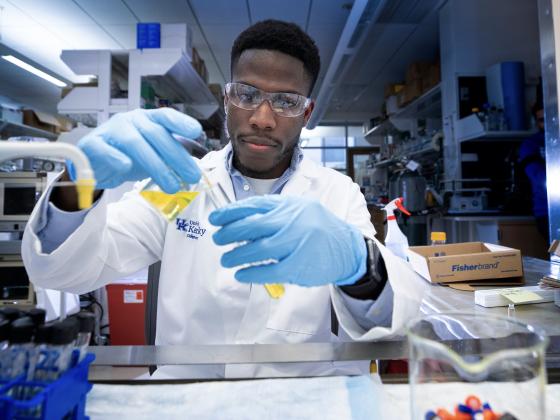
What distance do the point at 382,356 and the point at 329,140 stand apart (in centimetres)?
1132

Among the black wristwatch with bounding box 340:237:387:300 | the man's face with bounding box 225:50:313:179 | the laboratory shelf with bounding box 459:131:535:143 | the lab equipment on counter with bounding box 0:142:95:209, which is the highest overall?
the laboratory shelf with bounding box 459:131:535:143

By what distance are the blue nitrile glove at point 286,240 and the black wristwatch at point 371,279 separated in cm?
10

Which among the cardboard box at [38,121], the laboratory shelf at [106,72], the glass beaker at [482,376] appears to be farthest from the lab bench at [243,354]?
the cardboard box at [38,121]

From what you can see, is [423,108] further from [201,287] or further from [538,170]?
[201,287]

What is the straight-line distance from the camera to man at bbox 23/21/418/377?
30.9 inches

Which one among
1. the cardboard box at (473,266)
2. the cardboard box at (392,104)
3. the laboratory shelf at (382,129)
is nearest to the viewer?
the cardboard box at (473,266)

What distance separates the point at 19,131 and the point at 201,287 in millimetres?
6760

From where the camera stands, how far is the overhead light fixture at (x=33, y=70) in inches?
233

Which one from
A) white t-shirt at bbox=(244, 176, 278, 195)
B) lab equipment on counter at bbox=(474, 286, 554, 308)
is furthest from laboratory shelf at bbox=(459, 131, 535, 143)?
white t-shirt at bbox=(244, 176, 278, 195)

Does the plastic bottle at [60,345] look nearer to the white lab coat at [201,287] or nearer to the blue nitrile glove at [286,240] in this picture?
the blue nitrile glove at [286,240]

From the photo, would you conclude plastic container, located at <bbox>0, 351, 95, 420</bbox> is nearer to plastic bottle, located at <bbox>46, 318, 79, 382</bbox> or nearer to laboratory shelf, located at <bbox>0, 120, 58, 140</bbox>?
plastic bottle, located at <bbox>46, 318, 79, 382</bbox>

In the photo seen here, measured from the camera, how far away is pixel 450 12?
4477mm

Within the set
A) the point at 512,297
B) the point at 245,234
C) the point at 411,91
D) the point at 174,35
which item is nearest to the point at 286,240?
the point at 245,234

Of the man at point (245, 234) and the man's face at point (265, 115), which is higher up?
the man's face at point (265, 115)
